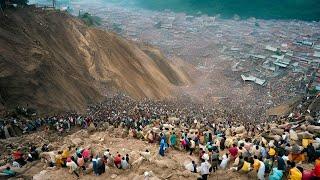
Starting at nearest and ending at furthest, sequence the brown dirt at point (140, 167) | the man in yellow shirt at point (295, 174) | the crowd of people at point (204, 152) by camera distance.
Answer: the man in yellow shirt at point (295, 174) → the crowd of people at point (204, 152) → the brown dirt at point (140, 167)

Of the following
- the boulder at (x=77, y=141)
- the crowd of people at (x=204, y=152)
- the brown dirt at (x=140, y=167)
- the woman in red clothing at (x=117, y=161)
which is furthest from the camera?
the boulder at (x=77, y=141)

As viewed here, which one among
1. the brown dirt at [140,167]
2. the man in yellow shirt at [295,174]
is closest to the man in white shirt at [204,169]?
the brown dirt at [140,167]

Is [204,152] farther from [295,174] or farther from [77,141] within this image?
[77,141]

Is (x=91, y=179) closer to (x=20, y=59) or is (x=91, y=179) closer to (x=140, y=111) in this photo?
(x=140, y=111)

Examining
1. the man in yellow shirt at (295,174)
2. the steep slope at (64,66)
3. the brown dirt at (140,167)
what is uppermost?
the steep slope at (64,66)

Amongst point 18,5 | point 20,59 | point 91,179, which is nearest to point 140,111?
point 20,59

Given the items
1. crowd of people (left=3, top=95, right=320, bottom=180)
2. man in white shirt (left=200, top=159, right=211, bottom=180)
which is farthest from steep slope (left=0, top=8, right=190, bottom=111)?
man in white shirt (left=200, top=159, right=211, bottom=180)

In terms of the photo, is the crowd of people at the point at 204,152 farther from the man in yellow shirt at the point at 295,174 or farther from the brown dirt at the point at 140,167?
the brown dirt at the point at 140,167

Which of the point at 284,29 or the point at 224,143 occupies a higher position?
the point at 284,29

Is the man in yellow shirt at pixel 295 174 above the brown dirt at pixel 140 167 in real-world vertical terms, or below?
above
